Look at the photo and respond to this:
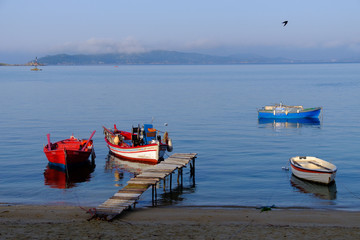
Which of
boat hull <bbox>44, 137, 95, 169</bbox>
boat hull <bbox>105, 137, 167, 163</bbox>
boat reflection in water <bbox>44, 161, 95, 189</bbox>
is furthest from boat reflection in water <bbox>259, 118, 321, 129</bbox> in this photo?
boat reflection in water <bbox>44, 161, 95, 189</bbox>

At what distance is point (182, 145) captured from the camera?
153ft

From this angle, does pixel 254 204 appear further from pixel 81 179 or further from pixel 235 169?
pixel 81 179

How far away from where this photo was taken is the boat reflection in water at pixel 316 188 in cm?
2891

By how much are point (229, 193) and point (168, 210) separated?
20.5ft

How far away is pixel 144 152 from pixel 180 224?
18732mm

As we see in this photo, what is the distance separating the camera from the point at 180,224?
20.8m

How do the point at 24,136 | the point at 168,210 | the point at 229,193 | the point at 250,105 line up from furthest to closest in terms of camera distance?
1. the point at 250,105
2. the point at 24,136
3. the point at 229,193
4. the point at 168,210

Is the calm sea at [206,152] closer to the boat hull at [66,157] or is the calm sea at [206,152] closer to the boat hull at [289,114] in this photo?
the boat hull at [66,157]

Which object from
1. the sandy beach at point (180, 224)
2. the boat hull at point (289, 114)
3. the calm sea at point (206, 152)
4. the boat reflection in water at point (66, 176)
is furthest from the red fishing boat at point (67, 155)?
the boat hull at point (289, 114)

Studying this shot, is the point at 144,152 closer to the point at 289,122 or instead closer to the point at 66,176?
the point at 66,176

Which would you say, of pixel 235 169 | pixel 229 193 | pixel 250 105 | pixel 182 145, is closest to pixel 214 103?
pixel 250 105

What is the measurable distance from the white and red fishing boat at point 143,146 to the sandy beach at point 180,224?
1364cm

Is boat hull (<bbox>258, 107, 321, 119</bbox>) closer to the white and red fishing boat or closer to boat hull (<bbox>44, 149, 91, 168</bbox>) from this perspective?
the white and red fishing boat

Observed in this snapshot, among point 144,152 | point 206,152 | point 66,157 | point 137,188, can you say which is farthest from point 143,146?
point 137,188
